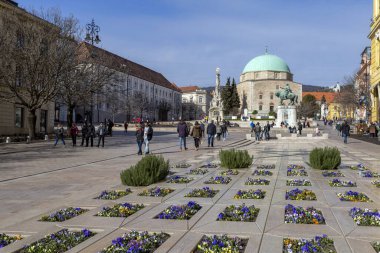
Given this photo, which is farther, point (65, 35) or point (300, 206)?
point (65, 35)

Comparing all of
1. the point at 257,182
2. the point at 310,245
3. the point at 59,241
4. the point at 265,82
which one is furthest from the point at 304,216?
the point at 265,82

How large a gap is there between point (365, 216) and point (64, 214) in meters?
5.18

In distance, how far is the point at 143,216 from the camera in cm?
725

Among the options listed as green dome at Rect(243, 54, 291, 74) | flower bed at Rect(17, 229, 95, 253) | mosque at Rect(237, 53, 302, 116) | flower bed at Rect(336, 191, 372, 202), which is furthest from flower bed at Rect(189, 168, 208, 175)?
green dome at Rect(243, 54, 291, 74)

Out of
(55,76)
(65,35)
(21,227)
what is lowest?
(21,227)

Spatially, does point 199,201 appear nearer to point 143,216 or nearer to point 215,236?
point 143,216

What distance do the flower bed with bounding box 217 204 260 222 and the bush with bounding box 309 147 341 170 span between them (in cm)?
714

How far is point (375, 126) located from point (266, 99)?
370ft

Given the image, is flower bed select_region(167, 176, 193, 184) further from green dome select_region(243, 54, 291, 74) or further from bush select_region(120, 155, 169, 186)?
green dome select_region(243, 54, 291, 74)

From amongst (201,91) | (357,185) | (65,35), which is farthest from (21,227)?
(201,91)

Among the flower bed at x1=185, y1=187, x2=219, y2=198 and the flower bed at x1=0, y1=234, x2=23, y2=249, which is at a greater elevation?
the flower bed at x1=185, y1=187, x2=219, y2=198

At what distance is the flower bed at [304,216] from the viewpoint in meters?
6.66

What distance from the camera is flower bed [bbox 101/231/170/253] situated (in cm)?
524

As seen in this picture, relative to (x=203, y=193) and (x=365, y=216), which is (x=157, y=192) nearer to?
(x=203, y=193)
